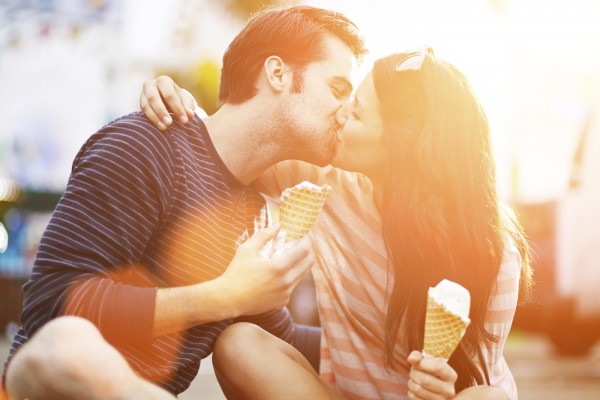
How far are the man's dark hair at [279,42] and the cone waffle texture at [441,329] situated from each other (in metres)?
1.17

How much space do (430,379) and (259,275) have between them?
2.12 ft

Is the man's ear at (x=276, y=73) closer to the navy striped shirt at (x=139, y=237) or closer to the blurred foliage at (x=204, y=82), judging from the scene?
the navy striped shirt at (x=139, y=237)

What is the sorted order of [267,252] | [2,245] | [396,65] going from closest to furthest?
[267,252] → [396,65] → [2,245]

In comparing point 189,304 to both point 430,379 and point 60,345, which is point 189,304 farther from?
point 430,379

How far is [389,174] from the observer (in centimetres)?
343

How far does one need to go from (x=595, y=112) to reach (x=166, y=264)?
7.42 m

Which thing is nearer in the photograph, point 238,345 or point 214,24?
point 238,345

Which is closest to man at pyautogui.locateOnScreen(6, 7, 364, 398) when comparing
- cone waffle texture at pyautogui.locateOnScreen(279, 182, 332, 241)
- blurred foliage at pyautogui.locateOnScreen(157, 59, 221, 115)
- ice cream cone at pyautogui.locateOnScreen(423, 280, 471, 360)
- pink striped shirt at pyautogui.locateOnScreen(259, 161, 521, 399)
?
cone waffle texture at pyautogui.locateOnScreen(279, 182, 332, 241)

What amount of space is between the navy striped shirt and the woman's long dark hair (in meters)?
0.62

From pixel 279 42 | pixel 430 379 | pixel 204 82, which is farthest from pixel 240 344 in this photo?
pixel 204 82

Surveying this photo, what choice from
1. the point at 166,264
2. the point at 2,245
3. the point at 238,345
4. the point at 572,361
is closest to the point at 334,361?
the point at 238,345

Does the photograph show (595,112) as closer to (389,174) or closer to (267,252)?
(389,174)

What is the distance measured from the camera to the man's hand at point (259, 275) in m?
2.64

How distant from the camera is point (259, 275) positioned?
2.64 m
